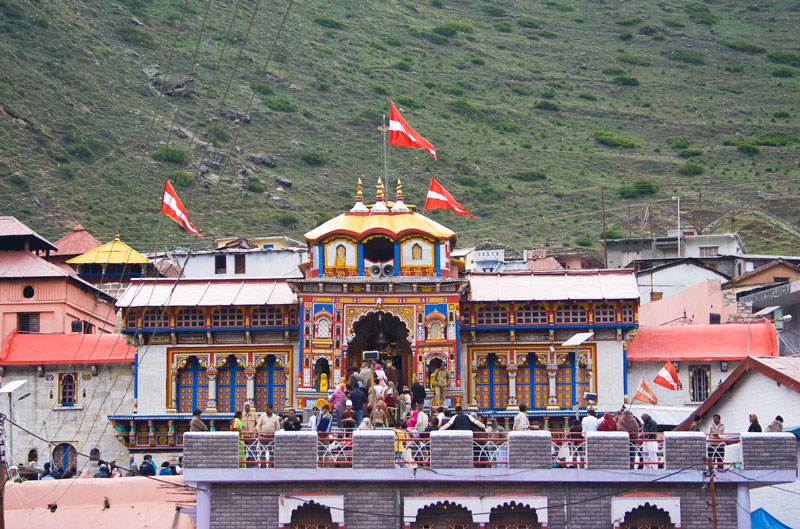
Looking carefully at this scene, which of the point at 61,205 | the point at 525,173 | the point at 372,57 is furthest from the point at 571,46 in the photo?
the point at 61,205

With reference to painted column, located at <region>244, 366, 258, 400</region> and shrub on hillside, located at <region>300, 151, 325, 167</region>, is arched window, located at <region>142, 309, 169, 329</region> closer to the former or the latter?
painted column, located at <region>244, 366, 258, 400</region>

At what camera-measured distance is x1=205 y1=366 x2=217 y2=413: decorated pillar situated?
46781 mm

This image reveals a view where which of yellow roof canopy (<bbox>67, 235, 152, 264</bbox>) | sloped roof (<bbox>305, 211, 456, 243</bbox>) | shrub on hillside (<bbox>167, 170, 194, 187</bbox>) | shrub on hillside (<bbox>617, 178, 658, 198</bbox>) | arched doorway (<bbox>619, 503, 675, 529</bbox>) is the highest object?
shrub on hillside (<bbox>617, 178, 658, 198</bbox>)

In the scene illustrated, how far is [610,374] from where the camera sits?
153ft

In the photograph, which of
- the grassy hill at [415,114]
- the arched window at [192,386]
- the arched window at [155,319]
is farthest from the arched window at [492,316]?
the grassy hill at [415,114]

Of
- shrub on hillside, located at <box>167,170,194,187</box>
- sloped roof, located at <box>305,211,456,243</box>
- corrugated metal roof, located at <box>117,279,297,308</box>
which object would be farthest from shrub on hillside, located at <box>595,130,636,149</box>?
sloped roof, located at <box>305,211,456,243</box>

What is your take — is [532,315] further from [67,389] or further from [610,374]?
[67,389]

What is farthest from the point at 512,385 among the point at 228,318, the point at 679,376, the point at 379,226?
the point at 228,318

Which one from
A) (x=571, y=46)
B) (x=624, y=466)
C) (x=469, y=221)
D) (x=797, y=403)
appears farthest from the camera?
(x=571, y=46)

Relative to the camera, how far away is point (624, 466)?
1174 inches

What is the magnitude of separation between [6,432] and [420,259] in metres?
13.0

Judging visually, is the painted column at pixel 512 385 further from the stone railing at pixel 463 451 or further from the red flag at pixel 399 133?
the stone railing at pixel 463 451

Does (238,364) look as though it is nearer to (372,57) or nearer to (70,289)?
(70,289)

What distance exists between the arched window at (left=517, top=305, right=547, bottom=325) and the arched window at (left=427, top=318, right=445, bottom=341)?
2.94 meters
